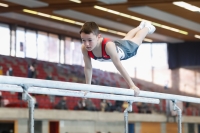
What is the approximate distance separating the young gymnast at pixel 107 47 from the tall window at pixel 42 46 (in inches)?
784

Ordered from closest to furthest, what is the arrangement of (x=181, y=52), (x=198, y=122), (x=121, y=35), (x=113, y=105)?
(x=113, y=105) < (x=198, y=122) < (x=121, y=35) < (x=181, y=52)

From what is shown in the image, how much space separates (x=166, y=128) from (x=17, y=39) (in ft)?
31.8

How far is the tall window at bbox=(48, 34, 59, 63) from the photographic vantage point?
26781 mm

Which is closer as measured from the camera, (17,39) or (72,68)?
(17,39)

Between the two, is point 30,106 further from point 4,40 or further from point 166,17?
point 4,40

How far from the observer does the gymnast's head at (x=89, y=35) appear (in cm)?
530

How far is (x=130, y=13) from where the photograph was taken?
21188 millimetres

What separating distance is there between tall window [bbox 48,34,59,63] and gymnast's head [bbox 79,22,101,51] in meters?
21.4

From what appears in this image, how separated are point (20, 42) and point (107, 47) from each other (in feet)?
64.8

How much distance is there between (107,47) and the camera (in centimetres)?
553

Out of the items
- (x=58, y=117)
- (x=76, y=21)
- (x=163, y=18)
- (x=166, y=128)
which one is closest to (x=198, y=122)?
(x=166, y=128)

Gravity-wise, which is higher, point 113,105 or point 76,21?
point 76,21

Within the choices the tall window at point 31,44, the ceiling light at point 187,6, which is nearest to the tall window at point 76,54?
the tall window at point 31,44

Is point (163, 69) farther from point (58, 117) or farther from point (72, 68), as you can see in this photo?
point (58, 117)
